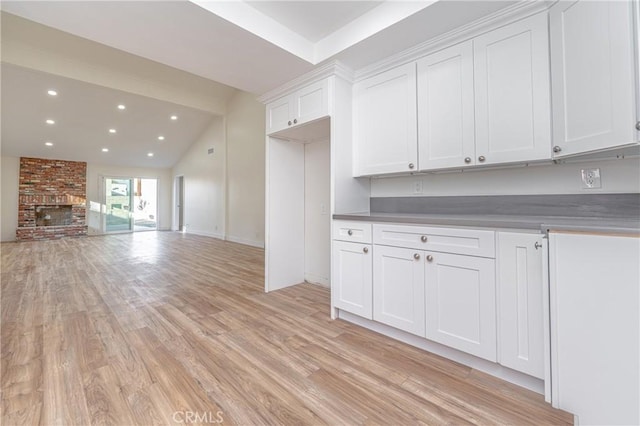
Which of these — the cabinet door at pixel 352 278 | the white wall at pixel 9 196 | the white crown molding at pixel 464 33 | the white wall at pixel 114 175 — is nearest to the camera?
the white crown molding at pixel 464 33

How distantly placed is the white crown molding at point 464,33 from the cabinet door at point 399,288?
64.2 inches

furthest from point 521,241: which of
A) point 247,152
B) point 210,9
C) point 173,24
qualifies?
point 247,152

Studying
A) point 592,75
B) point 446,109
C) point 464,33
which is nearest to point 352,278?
point 446,109

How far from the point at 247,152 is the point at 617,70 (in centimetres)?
637

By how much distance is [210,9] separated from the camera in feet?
5.74

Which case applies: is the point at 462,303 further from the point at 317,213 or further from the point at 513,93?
the point at 317,213

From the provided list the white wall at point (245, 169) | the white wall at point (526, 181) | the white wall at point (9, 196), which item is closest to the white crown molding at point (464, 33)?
the white wall at point (526, 181)

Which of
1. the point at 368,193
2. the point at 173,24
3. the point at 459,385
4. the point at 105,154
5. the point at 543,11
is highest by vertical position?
the point at 105,154

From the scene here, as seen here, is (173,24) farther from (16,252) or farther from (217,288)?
(16,252)

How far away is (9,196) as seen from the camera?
7461 mm

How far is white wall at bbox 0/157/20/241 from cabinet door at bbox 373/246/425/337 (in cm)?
1093

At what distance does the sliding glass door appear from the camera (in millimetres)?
9273

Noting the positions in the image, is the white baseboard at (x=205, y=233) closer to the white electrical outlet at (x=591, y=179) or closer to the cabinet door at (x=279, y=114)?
the cabinet door at (x=279, y=114)

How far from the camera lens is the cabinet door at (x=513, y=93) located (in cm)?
163
